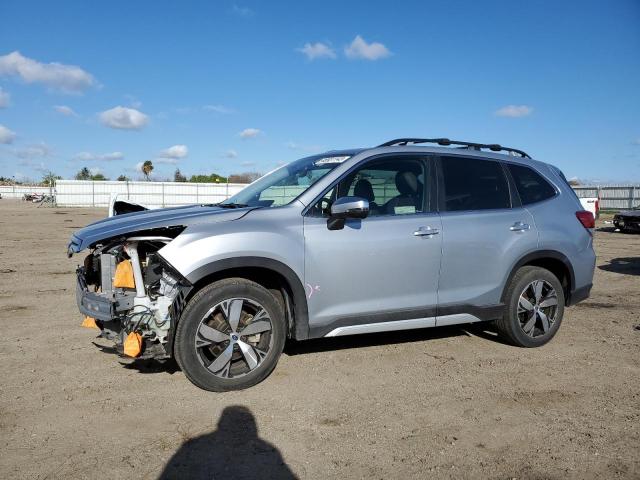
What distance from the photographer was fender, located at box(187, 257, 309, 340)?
3707 millimetres

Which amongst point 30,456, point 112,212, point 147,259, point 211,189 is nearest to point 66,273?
point 112,212

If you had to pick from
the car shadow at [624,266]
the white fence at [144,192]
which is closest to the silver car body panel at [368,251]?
the car shadow at [624,266]

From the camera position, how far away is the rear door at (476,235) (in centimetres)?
459

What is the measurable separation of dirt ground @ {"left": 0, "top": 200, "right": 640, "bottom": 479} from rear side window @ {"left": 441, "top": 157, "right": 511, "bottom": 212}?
4.75ft

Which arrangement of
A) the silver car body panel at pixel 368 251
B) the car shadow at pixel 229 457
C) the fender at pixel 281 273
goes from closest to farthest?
the car shadow at pixel 229 457, the fender at pixel 281 273, the silver car body panel at pixel 368 251

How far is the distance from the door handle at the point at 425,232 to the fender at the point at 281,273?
114 centimetres

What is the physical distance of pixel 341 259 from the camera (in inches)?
162

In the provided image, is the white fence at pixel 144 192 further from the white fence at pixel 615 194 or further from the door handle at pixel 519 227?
the door handle at pixel 519 227

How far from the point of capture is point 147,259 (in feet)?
13.1

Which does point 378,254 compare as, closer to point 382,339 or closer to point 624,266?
point 382,339

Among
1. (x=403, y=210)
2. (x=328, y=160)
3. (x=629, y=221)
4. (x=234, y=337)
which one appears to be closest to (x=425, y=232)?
(x=403, y=210)

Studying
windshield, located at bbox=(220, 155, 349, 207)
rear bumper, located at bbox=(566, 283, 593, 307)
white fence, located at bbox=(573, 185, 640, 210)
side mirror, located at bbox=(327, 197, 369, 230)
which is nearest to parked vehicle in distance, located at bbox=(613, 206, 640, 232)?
white fence, located at bbox=(573, 185, 640, 210)

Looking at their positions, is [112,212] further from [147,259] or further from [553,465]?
[553,465]

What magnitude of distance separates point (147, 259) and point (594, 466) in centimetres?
331
